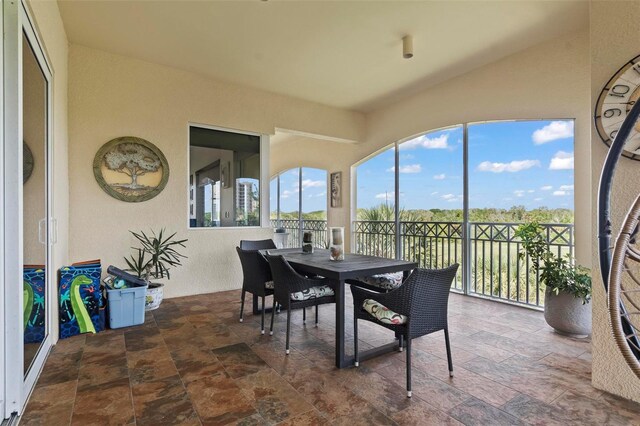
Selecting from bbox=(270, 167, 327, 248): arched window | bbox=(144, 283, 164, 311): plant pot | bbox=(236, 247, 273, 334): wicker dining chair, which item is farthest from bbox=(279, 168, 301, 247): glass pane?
bbox=(236, 247, 273, 334): wicker dining chair

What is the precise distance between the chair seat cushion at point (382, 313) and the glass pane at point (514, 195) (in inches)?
92.0

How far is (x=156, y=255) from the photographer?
386cm

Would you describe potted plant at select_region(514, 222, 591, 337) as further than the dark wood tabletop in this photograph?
Yes

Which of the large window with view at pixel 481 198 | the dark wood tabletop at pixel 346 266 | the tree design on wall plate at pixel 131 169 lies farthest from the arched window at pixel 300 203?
the dark wood tabletop at pixel 346 266

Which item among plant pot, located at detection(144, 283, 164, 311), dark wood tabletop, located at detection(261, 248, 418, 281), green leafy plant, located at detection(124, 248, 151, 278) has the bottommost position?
plant pot, located at detection(144, 283, 164, 311)

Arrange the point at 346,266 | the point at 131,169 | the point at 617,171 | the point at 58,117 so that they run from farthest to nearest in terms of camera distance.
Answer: the point at 131,169 < the point at 58,117 < the point at 346,266 < the point at 617,171

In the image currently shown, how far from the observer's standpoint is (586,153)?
3.38 m

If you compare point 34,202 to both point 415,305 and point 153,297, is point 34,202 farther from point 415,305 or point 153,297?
point 415,305

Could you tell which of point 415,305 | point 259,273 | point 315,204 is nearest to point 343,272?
point 415,305

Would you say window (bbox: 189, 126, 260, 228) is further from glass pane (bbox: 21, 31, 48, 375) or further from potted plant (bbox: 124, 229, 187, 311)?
glass pane (bbox: 21, 31, 48, 375)

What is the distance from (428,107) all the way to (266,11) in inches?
112

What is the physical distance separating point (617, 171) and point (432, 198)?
9.63 ft

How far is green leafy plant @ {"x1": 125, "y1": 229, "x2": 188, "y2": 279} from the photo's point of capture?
12.6 feet

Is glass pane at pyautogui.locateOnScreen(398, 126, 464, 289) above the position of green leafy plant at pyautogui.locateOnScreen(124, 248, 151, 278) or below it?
above
